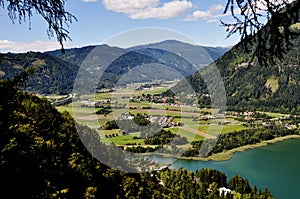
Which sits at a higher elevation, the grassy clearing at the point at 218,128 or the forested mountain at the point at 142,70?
the forested mountain at the point at 142,70

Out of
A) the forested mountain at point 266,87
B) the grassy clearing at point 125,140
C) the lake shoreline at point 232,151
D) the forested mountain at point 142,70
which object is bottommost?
the lake shoreline at point 232,151

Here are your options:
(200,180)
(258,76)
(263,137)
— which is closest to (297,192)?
(200,180)

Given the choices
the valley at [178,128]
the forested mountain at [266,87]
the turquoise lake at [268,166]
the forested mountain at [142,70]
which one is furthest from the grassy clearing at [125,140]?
the forested mountain at [142,70]

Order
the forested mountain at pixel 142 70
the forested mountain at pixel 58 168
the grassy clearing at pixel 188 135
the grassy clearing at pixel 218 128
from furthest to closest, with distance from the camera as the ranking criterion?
the forested mountain at pixel 142 70
the grassy clearing at pixel 218 128
the grassy clearing at pixel 188 135
the forested mountain at pixel 58 168

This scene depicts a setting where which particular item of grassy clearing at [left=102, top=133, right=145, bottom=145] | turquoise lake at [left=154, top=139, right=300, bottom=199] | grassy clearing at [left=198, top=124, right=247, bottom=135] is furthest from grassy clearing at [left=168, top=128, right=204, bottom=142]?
turquoise lake at [left=154, top=139, right=300, bottom=199]

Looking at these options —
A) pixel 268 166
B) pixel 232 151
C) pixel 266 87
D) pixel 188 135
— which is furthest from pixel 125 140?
pixel 266 87

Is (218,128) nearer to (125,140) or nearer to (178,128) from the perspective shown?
(178,128)

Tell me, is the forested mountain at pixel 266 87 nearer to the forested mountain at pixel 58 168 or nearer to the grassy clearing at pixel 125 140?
the grassy clearing at pixel 125 140
